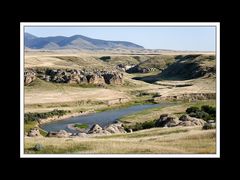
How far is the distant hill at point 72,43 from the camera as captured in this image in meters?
11.8

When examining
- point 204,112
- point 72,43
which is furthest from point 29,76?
point 204,112

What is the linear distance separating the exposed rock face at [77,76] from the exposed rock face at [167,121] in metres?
2.04

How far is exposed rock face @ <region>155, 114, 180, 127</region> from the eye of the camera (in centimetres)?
1287

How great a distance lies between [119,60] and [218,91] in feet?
21.2

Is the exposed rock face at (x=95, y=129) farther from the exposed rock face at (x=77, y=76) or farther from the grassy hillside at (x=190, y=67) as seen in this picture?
the grassy hillside at (x=190, y=67)

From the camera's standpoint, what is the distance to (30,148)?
10.8m

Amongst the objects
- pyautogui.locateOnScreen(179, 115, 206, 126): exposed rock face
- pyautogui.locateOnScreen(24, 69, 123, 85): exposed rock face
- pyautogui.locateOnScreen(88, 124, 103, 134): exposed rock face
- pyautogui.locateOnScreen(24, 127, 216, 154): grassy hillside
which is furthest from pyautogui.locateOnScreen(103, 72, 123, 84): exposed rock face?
pyautogui.locateOnScreen(24, 127, 216, 154): grassy hillside

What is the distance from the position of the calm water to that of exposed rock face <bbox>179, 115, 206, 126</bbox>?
1.53 metres

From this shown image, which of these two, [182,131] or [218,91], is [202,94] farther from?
[218,91]

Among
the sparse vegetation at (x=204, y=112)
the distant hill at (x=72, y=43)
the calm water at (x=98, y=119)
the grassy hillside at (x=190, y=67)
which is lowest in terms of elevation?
the calm water at (x=98, y=119)

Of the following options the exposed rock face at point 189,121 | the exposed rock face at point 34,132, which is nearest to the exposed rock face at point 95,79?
the exposed rock face at point 34,132

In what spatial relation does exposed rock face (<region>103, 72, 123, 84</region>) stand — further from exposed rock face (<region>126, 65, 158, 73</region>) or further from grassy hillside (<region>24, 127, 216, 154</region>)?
grassy hillside (<region>24, 127, 216, 154</region>)

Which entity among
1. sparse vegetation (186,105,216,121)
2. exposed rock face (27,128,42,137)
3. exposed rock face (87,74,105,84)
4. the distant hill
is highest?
the distant hill
